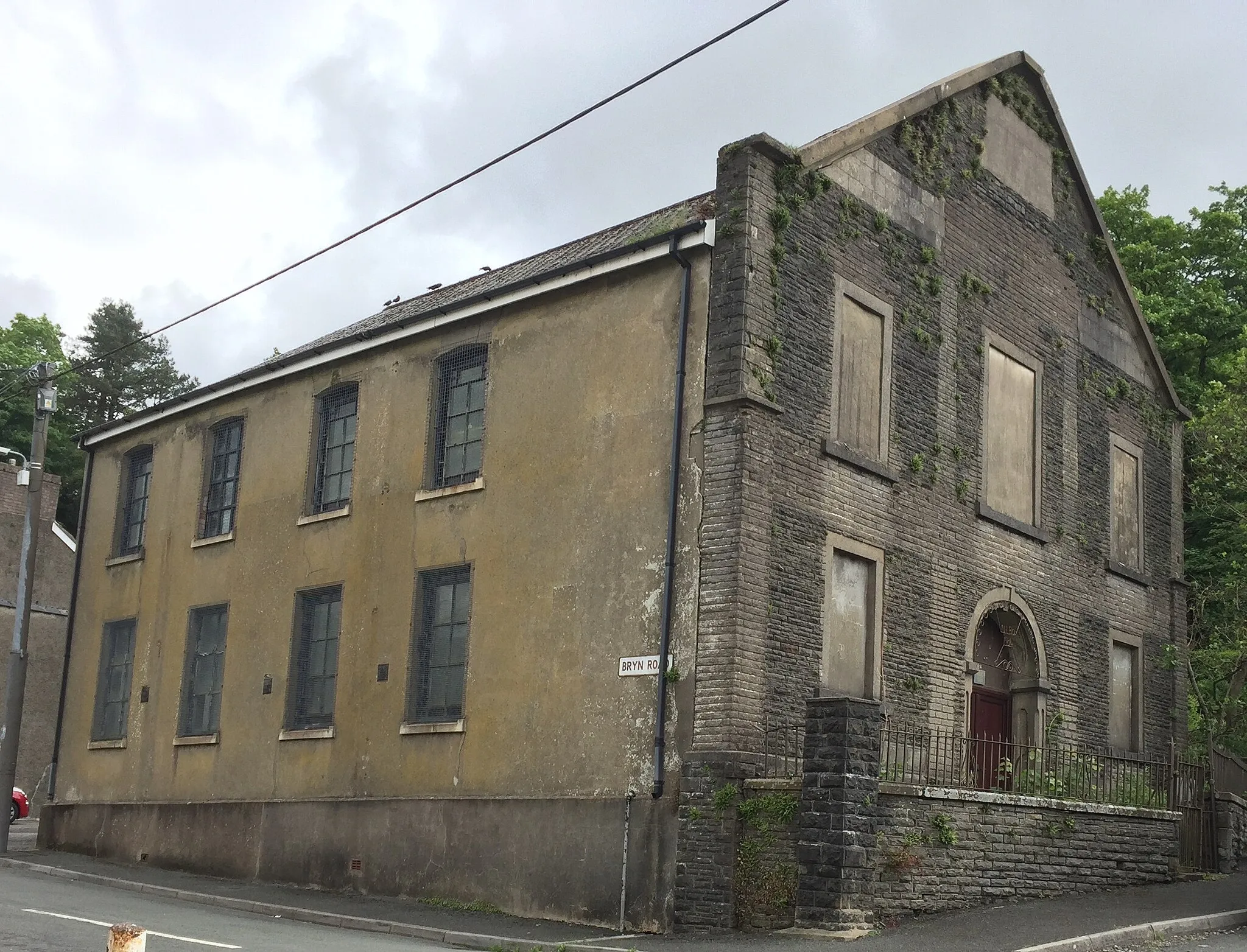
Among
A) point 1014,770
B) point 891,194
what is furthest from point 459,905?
point 891,194

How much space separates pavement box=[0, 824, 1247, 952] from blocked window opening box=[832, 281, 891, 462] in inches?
233

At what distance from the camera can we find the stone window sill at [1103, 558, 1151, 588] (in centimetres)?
2370

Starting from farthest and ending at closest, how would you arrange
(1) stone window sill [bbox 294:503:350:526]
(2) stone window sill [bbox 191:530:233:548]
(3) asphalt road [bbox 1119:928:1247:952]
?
(2) stone window sill [bbox 191:530:233:548] → (1) stone window sill [bbox 294:503:350:526] → (3) asphalt road [bbox 1119:928:1247:952]

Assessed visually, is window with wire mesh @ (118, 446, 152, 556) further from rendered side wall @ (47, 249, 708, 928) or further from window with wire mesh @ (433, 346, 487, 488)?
window with wire mesh @ (433, 346, 487, 488)

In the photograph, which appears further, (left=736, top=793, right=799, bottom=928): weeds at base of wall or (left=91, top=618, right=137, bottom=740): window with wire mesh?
(left=91, top=618, right=137, bottom=740): window with wire mesh

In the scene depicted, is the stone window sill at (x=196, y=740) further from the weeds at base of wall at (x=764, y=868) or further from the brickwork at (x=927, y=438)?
the weeds at base of wall at (x=764, y=868)

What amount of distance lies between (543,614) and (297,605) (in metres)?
5.39

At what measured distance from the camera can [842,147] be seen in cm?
1966

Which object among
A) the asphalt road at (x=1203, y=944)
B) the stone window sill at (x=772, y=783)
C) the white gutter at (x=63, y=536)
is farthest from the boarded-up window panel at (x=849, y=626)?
the white gutter at (x=63, y=536)

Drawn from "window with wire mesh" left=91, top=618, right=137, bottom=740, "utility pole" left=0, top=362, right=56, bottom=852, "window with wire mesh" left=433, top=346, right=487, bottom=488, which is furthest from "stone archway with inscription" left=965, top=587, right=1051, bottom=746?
"utility pole" left=0, top=362, right=56, bottom=852

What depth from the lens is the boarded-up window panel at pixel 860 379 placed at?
19375 millimetres

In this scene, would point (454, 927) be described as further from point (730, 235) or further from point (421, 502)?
point (730, 235)

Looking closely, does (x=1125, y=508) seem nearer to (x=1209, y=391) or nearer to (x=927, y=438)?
(x=1209, y=391)

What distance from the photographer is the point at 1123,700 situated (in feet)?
78.9
